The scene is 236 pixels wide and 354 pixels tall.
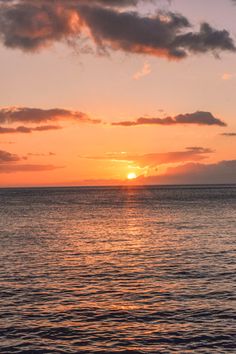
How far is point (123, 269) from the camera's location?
45.2m

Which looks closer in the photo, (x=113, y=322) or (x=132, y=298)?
(x=113, y=322)

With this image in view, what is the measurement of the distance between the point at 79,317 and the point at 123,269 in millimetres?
16034

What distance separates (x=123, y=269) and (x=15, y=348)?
71.9ft

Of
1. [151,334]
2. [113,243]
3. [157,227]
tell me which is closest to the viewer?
[151,334]

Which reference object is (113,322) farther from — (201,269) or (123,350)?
(201,269)

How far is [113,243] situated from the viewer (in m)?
65.4

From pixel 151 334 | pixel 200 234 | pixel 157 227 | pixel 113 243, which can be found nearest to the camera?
pixel 151 334

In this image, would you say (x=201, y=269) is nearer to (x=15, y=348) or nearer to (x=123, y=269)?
(x=123, y=269)

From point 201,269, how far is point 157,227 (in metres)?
42.9

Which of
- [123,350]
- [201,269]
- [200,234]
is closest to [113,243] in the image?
[200,234]

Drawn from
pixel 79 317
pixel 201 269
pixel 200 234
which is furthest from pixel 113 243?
pixel 79 317

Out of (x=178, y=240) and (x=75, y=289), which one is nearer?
(x=75, y=289)

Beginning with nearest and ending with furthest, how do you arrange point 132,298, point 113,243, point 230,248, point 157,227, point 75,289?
point 132,298 → point 75,289 → point 230,248 → point 113,243 → point 157,227

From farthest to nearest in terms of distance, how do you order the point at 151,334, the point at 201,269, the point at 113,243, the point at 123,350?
the point at 113,243 < the point at 201,269 < the point at 151,334 < the point at 123,350
